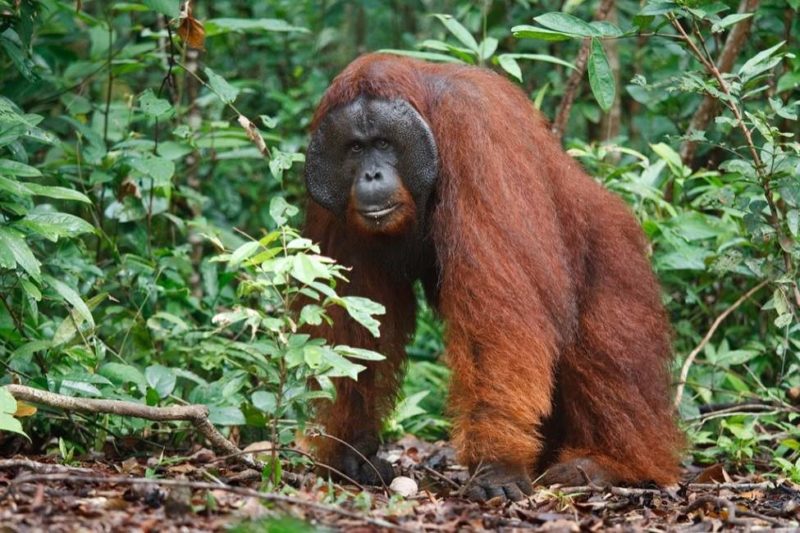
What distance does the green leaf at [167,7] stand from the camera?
580 cm

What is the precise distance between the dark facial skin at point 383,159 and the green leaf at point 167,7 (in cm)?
105

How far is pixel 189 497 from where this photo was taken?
3992 mm

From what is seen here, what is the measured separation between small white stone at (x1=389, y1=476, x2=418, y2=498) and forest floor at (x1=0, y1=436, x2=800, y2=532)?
0.10ft

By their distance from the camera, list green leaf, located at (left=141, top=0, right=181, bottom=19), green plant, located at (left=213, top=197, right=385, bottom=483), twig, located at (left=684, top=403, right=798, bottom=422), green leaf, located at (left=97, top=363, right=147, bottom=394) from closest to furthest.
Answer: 1. green plant, located at (left=213, top=197, right=385, bottom=483)
2. green leaf, located at (left=97, top=363, right=147, bottom=394)
3. green leaf, located at (left=141, top=0, right=181, bottom=19)
4. twig, located at (left=684, top=403, right=798, bottom=422)

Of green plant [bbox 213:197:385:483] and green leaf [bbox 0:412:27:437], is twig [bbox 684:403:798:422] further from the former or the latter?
green leaf [bbox 0:412:27:437]

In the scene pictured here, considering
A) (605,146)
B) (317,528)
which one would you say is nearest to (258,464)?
(317,528)

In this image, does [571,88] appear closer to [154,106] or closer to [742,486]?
[154,106]

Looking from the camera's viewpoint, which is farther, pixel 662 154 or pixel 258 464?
pixel 662 154

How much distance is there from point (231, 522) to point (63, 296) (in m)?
2.07

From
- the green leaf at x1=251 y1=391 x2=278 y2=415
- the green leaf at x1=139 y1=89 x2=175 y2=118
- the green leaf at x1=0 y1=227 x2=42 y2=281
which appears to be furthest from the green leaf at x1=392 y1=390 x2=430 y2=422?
the green leaf at x1=0 y1=227 x2=42 y2=281

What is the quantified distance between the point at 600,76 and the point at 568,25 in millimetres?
316

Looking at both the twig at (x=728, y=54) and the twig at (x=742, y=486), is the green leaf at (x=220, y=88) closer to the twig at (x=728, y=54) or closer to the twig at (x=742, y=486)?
the twig at (x=728, y=54)

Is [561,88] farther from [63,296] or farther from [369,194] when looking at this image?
[63,296]

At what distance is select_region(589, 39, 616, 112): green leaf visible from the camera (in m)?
5.64
